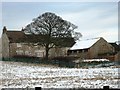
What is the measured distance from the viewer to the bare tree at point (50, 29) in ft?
232

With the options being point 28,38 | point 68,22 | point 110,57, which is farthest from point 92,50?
point 28,38

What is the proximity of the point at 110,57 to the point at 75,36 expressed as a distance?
34.9 feet

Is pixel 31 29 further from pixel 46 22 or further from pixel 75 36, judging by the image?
pixel 75 36

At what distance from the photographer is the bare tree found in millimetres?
70562

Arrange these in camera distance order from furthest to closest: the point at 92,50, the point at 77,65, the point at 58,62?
the point at 92,50
the point at 58,62
the point at 77,65

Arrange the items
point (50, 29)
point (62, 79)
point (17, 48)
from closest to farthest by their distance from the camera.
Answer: point (62, 79), point (50, 29), point (17, 48)

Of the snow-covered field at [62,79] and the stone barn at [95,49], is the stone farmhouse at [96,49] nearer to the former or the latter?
the stone barn at [95,49]

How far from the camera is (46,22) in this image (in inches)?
2884

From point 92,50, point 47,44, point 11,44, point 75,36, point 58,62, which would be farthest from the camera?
point 11,44

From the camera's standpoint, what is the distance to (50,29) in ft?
237

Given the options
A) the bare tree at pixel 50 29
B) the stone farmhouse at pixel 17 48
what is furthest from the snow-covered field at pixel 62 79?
the stone farmhouse at pixel 17 48

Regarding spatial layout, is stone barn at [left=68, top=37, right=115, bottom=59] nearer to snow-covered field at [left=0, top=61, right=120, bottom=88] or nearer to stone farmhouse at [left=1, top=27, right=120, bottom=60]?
stone farmhouse at [left=1, top=27, right=120, bottom=60]

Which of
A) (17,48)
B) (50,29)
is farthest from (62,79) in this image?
(17,48)

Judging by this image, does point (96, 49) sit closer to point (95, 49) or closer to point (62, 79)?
point (95, 49)
